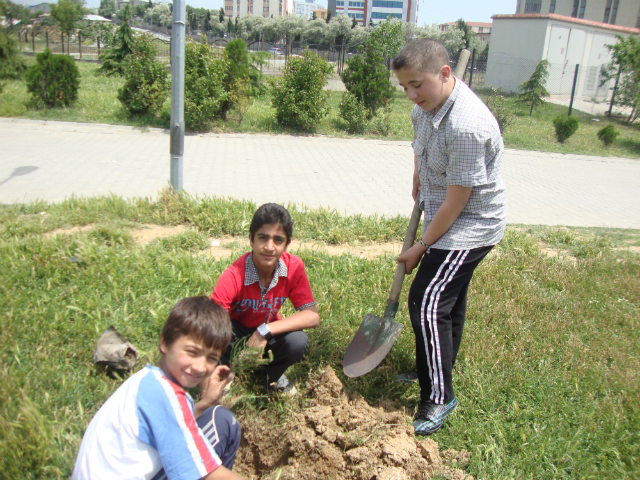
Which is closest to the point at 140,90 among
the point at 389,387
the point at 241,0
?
the point at 389,387

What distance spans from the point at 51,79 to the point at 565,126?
40.9 feet

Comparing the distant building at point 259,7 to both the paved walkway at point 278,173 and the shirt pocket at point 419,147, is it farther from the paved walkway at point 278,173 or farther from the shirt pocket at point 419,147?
the shirt pocket at point 419,147

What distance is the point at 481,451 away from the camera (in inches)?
100.0

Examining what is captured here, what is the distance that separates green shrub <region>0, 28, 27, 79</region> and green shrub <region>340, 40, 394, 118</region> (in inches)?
321

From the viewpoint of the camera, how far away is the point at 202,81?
10508 millimetres

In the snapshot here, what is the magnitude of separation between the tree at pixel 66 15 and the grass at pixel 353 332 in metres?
22.4

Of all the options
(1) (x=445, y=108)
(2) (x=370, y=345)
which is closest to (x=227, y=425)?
(2) (x=370, y=345)

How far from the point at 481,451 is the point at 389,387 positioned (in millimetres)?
640

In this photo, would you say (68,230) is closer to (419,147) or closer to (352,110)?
(419,147)

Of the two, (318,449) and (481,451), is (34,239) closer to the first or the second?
(318,449)

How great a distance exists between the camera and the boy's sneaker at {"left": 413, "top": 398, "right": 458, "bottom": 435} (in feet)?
8.71

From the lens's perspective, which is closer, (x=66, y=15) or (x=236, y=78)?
(x=236, y=78)

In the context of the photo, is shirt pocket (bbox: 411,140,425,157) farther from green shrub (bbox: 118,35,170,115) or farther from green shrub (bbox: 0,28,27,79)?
green shrub (bbox: 0,28,27,79)

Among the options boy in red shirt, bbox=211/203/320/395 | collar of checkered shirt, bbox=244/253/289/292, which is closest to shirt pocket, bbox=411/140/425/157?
boy in red shirt, bbox=211/203/320/395
